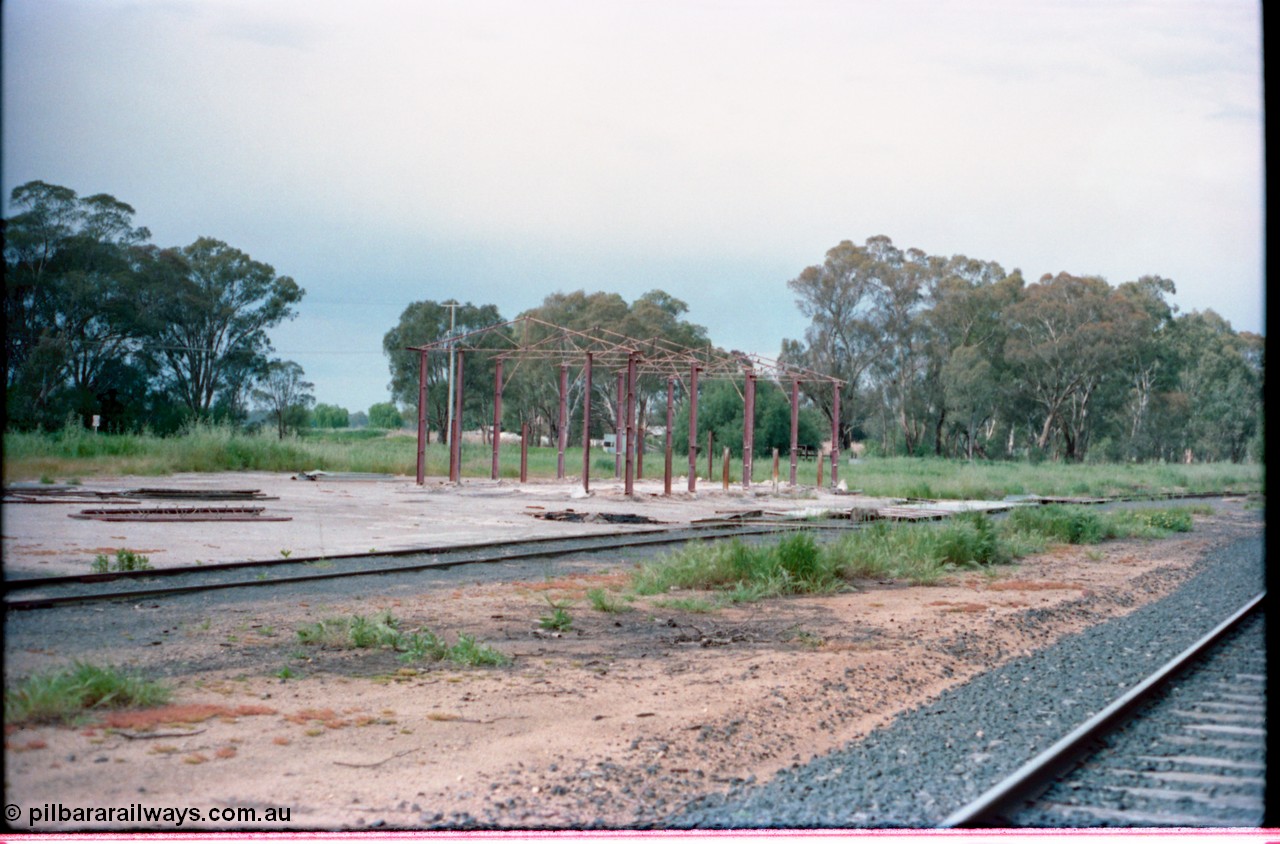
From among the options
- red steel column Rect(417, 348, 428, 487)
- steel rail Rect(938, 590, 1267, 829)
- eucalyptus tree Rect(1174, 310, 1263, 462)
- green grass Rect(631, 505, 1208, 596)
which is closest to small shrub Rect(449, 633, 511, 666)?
green grass Rect(631, 505, 1208, 596)

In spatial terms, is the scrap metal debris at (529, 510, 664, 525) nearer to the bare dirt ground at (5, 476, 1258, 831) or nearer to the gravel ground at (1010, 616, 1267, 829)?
the bare dirt ground at (5, 476, 1258, 831)

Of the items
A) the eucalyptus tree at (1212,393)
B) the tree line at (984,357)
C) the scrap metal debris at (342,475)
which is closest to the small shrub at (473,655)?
the scrap metal debris at (342,475)

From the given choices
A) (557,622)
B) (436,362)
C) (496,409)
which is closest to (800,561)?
(557,622)

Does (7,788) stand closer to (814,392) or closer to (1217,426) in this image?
(1217,426)

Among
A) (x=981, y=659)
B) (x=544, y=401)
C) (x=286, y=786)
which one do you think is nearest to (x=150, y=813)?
(x=286, y=786)

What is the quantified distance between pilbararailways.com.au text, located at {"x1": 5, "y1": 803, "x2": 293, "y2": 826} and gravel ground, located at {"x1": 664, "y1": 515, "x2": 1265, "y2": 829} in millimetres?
1481

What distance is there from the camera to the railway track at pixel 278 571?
779 centimetres

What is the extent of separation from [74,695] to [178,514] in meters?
11.3

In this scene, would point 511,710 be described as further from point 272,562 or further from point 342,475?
point 342,475

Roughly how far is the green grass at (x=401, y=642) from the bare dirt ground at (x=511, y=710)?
0.48 ft

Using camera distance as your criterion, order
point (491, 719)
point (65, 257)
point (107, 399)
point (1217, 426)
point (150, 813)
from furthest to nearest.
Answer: point (1217, 426), point (107, 399), point (65, 257), point (491, 719), point (150, 813)

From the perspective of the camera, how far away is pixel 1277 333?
4.66m

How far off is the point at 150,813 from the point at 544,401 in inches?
2107

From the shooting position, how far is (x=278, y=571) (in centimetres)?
998
